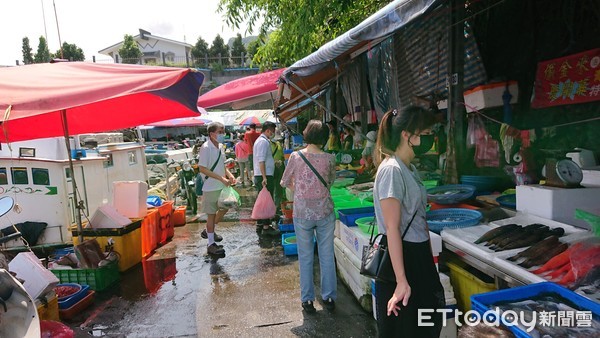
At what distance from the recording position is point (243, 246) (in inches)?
277

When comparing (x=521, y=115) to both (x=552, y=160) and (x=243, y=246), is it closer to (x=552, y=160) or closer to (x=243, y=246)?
(x=552, y=160)

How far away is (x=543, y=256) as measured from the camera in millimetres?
2639

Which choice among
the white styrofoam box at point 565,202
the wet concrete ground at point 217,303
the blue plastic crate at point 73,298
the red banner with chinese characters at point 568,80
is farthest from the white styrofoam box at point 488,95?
the blue plastic crate at point 73,298

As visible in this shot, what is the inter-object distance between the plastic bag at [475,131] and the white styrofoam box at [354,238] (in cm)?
182

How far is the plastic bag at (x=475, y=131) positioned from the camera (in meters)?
4.70

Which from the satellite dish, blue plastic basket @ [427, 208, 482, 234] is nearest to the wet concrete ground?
blue plastic basket @ [427, 208, 482, 234]

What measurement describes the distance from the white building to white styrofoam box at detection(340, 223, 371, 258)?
58.4m

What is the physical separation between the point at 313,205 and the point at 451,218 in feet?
4.50

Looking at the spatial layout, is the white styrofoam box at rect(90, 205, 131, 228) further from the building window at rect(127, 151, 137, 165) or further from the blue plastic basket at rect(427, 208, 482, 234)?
the blue plastic basket at rect(427, 208, 482, 234)

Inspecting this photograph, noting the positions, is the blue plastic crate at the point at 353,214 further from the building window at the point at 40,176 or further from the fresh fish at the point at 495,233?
the building window at the point at 40,176

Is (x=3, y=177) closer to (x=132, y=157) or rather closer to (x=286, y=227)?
(x=132, y=157)

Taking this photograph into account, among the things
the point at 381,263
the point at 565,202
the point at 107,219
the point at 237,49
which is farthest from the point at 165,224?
the point at 237,49

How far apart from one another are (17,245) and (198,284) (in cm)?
374

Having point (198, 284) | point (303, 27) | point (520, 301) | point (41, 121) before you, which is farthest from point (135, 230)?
point (520, 301)
